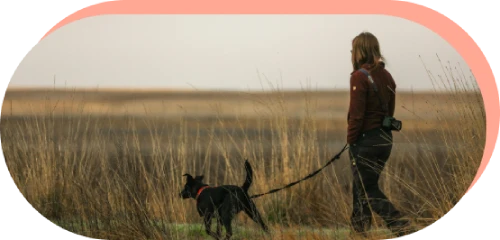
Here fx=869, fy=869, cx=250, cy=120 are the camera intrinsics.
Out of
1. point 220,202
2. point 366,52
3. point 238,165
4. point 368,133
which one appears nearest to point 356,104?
point 368,133

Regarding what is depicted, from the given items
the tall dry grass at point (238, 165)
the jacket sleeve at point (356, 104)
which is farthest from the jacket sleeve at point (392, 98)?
the jacket sleeve at point (356, 104)

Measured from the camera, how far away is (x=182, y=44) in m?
6.04

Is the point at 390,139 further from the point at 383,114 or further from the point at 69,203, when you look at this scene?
the point at 69,203

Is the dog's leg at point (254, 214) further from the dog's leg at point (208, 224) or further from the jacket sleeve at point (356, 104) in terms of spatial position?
the jacket sleeve at point (356, 104)

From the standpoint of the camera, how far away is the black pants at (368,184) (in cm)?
588

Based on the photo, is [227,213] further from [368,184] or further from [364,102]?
[364,102]

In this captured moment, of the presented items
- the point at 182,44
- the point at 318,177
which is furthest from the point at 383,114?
the point at 182,44

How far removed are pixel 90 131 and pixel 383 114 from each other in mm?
2039

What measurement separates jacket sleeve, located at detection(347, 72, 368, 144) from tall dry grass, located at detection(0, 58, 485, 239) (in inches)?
6.0

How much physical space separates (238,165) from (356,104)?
0.91m

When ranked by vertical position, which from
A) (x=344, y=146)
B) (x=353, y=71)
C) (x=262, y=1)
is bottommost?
(x=344, y=146)

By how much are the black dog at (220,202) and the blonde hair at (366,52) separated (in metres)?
1.09

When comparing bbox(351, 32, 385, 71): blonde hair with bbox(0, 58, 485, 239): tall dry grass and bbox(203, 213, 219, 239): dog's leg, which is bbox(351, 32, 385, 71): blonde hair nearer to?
bbox(0, 58, 485, 239): tall dry grass

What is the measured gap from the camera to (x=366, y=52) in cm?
591
